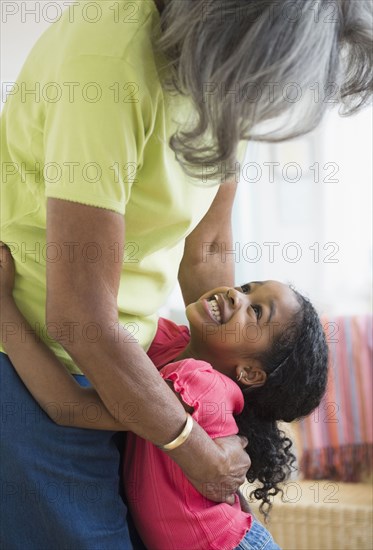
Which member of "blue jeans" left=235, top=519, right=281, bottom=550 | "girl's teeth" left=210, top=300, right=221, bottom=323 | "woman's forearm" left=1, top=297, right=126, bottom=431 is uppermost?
"girl's teeth" left=210, top=300, right=221, bottom=323

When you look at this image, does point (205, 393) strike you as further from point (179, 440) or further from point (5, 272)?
point (5, 272)

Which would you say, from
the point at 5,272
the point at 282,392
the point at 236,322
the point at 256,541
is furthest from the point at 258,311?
the point at 5,272

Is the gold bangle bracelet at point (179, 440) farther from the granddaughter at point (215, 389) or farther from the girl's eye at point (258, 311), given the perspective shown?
the girl's eye at point (258, 311)

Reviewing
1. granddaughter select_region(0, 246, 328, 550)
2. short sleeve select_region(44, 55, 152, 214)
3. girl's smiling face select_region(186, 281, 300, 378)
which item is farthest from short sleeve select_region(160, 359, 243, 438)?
short sleeve select_region(44, 55, 152, 214)

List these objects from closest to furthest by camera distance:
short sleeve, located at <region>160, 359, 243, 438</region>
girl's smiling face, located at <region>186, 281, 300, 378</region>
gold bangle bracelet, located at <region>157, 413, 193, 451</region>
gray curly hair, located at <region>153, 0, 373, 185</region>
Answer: gray curly hair, located at <region>153, 0, 373, 185</region> → gold bangle bracelet, located at <region>157, 413, 193, 451</region> → short sleeve, located at <region>160, 359, 243, 438</region> → girl's smiling face, located at <region>186, 281, 300, 378</region>

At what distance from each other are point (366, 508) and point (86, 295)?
5.61 feet

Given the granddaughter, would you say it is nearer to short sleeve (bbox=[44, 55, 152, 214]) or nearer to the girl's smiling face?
the girl's smiling face

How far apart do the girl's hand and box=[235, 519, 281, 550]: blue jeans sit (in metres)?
0.58

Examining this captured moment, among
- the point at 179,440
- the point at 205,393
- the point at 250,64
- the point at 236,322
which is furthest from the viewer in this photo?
the point at 236,322

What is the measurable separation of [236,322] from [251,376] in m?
0.12

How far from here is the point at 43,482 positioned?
1.29m

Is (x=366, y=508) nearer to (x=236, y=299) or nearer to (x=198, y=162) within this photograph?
(x=236, y=299)

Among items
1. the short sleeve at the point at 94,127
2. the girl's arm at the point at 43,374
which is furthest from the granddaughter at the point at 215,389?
the short sleeve at the point at 94,127

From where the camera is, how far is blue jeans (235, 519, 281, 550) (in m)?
1.42
